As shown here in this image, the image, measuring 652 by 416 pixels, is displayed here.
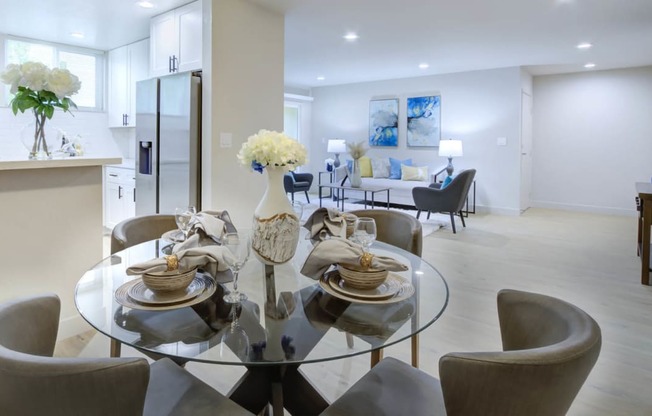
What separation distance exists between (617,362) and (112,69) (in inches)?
241

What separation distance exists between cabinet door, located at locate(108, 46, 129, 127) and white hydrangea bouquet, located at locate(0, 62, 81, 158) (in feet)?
11.2

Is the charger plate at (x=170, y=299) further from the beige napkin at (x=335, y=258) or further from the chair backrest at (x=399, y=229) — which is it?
the chair backrest at (x=399, y=229)

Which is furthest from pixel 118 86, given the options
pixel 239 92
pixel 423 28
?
pixel 423 28

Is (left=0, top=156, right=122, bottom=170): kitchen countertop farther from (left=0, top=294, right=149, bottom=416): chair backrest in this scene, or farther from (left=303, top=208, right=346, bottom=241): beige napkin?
(left=0, top=294, right=149, bottom=416): chair backrest

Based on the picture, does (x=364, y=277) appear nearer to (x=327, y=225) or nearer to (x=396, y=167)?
(x=327, y=225)

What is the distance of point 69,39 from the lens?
5066mm

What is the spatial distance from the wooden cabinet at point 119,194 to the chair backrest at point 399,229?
336cm

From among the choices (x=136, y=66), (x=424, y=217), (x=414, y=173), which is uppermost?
(x=136, y=66)

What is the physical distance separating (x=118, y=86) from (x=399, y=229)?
15.7ft

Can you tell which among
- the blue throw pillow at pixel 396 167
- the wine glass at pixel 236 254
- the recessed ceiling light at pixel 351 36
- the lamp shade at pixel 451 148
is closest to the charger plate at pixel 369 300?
the wine glass at pixel 236 254

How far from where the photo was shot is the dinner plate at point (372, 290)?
1232 millimetres

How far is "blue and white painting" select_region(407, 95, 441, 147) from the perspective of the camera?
765cm

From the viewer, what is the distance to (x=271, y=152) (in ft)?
4.75

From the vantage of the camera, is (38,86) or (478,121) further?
(478,121)
